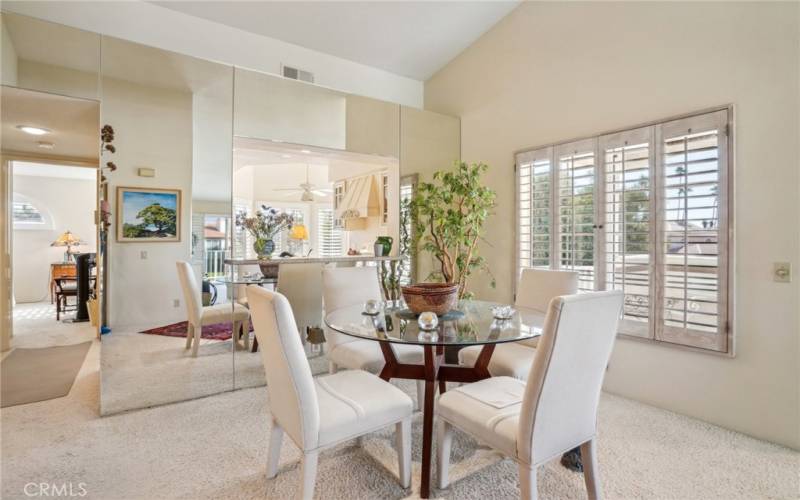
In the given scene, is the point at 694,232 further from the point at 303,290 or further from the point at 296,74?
the point at 296,74

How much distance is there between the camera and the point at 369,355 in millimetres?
2613

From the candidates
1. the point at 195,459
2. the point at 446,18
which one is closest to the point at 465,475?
the point at 195,459

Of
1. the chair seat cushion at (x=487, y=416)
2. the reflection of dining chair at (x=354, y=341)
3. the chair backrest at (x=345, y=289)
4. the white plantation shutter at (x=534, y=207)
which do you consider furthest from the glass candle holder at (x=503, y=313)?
the white plantation shutter at (x=534, y=207)

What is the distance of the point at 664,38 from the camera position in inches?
110

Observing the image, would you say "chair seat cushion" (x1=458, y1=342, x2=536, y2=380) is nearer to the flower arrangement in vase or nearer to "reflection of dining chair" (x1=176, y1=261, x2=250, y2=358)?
"reflection of dining chair" (x1=176, y1=261, x2=250, y2=358)

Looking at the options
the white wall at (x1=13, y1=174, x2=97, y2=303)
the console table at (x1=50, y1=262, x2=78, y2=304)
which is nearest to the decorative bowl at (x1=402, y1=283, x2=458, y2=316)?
the console table at (x1=50, y1=262, x2=78, y2=304)

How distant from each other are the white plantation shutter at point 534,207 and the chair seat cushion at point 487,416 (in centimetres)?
198

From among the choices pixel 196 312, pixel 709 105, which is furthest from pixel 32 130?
pixel 709 105

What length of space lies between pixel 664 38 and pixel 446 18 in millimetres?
1979

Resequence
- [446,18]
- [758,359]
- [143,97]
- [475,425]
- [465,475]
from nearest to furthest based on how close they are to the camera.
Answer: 1. [475,425]
2. [465,475]
3. [758,359]
4. [143,97]
5. [446,18]

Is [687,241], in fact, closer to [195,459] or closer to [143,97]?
[195,459]

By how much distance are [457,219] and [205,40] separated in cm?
289

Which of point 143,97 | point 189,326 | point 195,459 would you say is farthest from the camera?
point 189,326

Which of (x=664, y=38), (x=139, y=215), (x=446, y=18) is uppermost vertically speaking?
(x=446, y=18)
